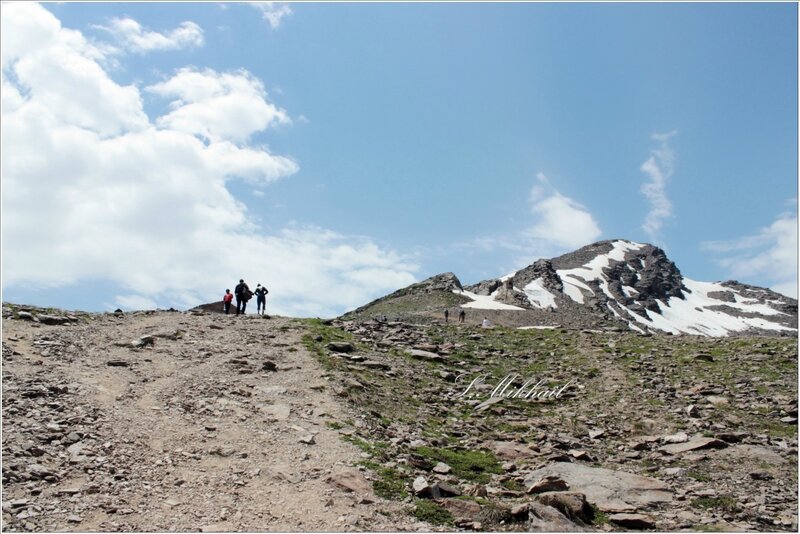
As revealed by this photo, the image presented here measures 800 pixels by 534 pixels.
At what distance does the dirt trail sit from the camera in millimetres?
12172

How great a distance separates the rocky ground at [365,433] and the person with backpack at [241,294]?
480cm

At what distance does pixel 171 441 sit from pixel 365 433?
5360mm

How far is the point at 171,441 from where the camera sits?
1579cm

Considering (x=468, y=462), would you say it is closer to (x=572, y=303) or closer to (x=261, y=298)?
(x=261, y=298)

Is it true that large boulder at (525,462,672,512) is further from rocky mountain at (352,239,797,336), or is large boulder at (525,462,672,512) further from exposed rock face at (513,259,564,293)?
exposed rock face at (513,259,564,293)

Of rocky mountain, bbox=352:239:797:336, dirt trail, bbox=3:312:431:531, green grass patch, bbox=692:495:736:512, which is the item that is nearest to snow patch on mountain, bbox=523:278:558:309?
rocky mountain, bbox=352:239:797:336

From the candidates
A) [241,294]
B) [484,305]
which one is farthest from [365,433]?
[484,305]

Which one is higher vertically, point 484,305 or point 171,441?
point 484,305

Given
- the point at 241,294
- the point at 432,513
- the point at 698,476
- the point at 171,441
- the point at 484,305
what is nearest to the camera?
the point at 432,513

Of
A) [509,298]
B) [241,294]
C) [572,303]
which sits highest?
[572,303]

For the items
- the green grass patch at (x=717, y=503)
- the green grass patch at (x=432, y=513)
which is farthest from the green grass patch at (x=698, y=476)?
the green grass patch at (x=432, y=513)

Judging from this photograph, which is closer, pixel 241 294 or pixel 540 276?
pixel 241 294

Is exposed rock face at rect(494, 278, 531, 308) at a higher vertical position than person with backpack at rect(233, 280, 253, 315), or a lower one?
higher

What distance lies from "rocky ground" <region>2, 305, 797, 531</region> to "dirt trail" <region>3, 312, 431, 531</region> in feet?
0.20
